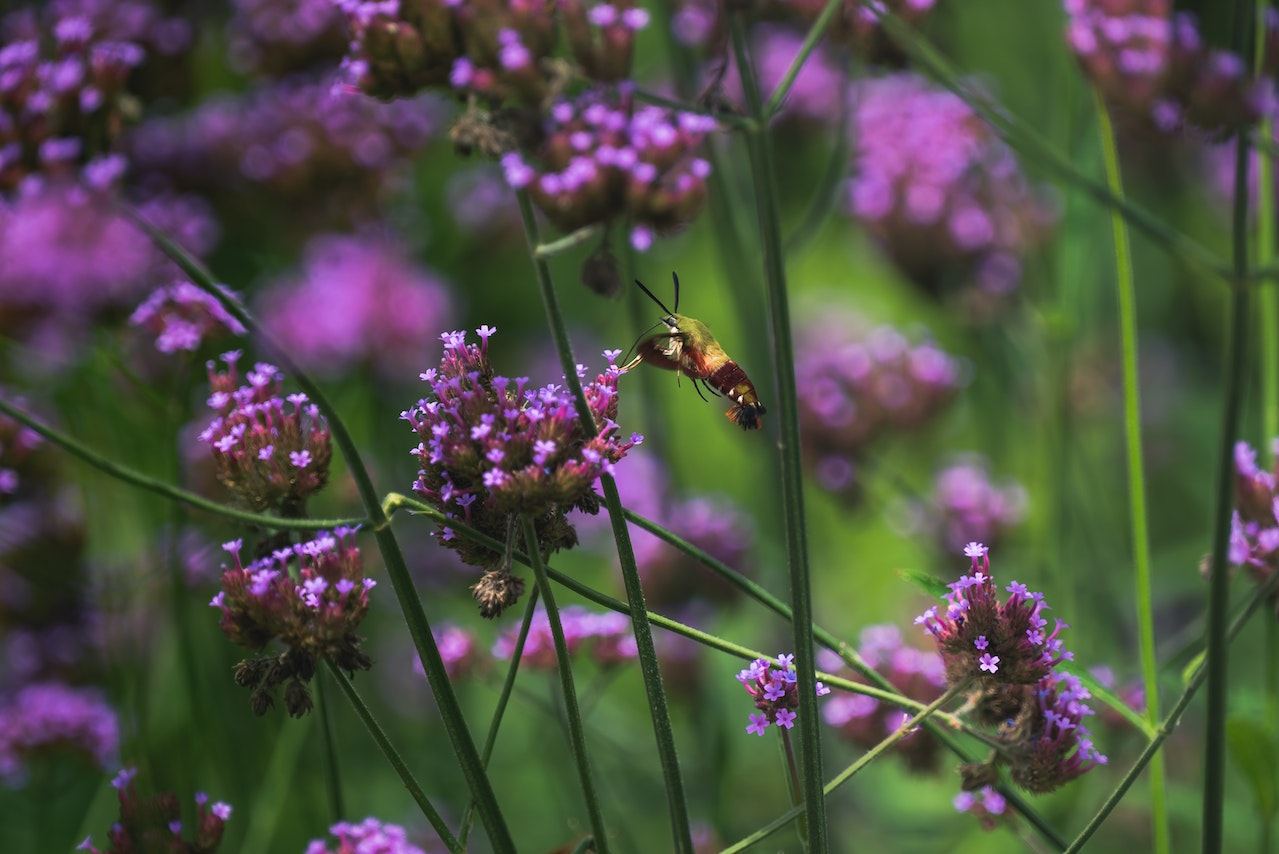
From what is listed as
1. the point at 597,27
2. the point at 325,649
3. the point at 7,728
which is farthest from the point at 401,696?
the point at 597,27

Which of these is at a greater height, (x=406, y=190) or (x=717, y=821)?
(x=406, y=190)

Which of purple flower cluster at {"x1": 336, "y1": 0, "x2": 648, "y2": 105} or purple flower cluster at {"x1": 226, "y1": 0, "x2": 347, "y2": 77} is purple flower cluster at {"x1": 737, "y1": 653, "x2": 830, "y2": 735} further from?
purple flower cluster at {"x1": 226, "y1": 0, "x2": 347, "y2": 77}

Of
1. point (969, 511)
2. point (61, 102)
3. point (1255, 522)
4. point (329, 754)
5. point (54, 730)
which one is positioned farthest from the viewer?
point (969, 511)

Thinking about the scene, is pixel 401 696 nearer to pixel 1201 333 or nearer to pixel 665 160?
pixel 665 160

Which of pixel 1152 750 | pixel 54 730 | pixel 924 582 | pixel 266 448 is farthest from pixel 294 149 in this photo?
pixel 1152 750

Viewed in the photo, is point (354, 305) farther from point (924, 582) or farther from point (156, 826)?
point (924, 582)
